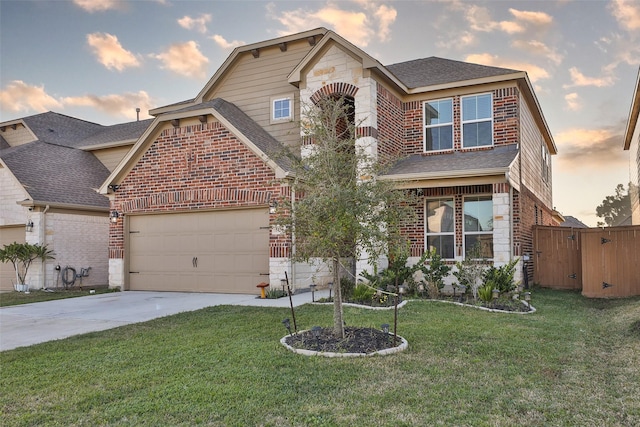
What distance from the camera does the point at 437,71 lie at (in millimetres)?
14992

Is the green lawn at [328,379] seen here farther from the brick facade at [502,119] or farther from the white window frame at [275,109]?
the white window frame at [275,109]

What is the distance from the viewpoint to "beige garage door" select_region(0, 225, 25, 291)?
54.2 feet

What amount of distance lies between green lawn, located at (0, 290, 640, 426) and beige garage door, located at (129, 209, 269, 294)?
4862mm

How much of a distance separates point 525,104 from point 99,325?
1287 centimetres

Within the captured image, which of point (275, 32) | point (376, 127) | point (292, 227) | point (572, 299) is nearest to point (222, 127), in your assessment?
point (376, 127)

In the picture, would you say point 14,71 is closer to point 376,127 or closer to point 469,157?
point 376,127

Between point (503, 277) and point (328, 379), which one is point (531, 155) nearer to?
point (503, 277)

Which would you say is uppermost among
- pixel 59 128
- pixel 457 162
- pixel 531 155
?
pixel 59 128

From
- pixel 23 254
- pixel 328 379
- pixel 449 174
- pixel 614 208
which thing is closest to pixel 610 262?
pixel 449 174

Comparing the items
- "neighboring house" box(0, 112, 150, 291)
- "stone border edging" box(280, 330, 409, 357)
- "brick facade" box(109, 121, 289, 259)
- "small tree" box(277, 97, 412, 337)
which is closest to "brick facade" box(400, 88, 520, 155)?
"brick facade" box(109, 121, 289, 259)

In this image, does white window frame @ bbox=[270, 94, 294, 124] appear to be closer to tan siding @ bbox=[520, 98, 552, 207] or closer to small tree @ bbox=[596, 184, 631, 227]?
tan siding @ bbox=[520, 98, 552, 207]

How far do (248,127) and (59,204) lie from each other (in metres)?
7.14

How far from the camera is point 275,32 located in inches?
645

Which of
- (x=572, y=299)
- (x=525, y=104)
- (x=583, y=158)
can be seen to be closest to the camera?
(x=572, y=299)
